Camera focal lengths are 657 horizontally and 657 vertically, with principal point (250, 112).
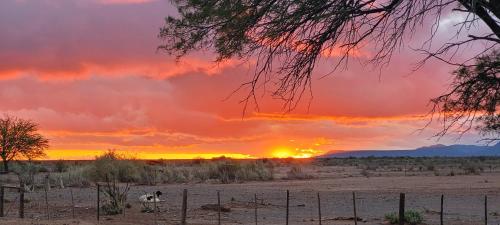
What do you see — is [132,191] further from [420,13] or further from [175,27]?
[420,13]

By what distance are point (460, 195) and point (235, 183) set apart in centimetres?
1946

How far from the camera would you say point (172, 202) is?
33.8m

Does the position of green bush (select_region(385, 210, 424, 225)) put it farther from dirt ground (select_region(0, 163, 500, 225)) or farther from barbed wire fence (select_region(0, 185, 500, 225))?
dirt ground (select_region(0, 163, 500, 225))

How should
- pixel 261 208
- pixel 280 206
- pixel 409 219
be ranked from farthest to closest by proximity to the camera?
pixel 280 206, pixel 261 208, pixel 409 219

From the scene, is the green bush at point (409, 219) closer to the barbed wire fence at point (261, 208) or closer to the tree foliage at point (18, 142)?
the barbed wire fence at point (261, 208)

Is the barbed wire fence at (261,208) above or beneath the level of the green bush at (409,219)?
beneath

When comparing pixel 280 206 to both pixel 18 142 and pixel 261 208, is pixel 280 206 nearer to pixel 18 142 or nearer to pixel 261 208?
pixel 261 208

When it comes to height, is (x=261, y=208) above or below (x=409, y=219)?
below

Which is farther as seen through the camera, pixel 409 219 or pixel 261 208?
pixel 261 208

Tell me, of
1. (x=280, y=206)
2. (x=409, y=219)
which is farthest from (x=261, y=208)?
(x=409, y=219)

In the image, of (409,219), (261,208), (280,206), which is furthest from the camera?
(280,206)

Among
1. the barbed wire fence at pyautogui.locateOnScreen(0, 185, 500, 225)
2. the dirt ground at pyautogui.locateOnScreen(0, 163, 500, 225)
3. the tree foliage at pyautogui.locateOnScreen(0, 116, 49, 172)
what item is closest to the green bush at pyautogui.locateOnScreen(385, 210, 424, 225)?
the barbed wire fence at pyautogui.locateOnScreen(0, 185, 500, 225)

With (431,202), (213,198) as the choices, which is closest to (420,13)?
(431,202)

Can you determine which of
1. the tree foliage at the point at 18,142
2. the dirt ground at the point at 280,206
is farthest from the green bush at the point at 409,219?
the tree foliage at the point at 18,142
